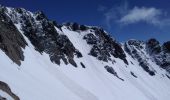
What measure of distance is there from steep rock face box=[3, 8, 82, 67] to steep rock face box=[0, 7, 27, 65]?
8069 mm

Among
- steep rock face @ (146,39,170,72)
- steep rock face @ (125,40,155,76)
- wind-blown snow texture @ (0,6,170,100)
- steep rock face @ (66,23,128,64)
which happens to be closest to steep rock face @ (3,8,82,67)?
wind-blown snow texture @ (0,6,170,100)

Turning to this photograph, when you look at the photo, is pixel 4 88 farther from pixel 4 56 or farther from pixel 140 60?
pixel 140 60

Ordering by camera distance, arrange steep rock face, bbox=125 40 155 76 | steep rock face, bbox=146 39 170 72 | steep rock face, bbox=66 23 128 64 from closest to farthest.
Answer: steep rock face, bbox=66 23 128 64, steep rock face, bbox=125 40 155 76, steep rock face, bbox=146 39 170 72

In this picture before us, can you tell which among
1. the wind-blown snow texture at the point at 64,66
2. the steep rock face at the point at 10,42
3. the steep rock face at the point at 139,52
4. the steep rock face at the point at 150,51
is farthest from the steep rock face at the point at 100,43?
the steep rock face at the point at 10,42

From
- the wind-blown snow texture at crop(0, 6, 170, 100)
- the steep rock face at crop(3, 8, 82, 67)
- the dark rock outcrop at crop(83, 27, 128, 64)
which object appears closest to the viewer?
the wind-blown snow texture at crop(0, 6, 170, 100)

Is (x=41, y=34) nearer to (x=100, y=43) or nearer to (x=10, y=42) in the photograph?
(x=10, y=42)

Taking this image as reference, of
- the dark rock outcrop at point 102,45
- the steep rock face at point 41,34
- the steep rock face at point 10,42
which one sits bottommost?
the steep rock face at point 10,42

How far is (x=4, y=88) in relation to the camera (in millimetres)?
24203

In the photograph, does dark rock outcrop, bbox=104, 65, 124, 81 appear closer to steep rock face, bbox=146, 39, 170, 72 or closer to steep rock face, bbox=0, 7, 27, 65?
steep rock face, bbox=0, 7, 27, 65

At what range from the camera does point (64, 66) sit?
2404 inches

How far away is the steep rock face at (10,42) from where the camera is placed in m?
39.1

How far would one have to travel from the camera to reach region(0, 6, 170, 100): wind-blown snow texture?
116ft

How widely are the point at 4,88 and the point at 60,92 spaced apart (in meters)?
18.1

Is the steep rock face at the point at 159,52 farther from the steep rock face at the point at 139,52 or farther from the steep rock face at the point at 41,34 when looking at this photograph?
the steep rock face at the point at 41,34
